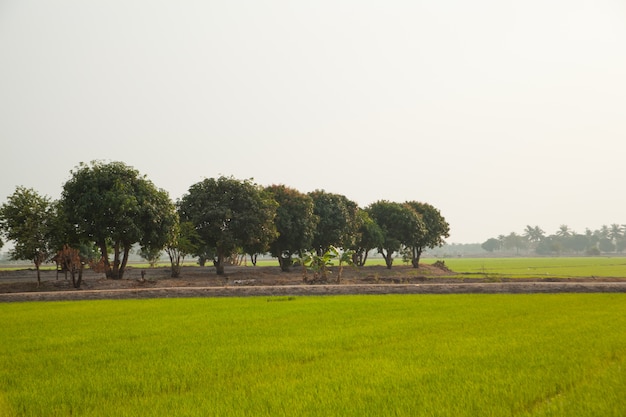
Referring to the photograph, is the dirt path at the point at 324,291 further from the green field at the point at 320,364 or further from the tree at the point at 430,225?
the tree at the point at 430,225

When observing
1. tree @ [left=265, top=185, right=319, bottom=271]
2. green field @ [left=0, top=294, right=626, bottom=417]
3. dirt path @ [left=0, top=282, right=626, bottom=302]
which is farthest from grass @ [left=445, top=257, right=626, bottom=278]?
green field @ [left=0, top=294, right=626, bottom=417]

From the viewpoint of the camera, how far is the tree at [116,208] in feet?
116

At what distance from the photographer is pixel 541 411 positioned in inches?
265

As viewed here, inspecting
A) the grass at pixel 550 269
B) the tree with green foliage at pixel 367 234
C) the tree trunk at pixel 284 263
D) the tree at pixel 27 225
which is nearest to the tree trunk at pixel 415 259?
the grass at pixel 550 269

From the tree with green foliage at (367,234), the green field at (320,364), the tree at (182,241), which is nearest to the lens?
the green field at (320,364)

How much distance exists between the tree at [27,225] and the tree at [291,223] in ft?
77.8

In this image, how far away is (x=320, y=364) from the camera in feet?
33.2

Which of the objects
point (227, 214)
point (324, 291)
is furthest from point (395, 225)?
point (324, 291)

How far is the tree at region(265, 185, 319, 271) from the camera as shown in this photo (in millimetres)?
52719

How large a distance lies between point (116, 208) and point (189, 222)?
10336 mm

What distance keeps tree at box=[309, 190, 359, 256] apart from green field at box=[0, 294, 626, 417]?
1587 inches

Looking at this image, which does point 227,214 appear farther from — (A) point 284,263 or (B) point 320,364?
(B) point 320,364

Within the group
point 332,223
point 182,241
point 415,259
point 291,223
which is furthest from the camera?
point 415,259

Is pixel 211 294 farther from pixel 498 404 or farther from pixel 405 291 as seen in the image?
pixel 498 404
